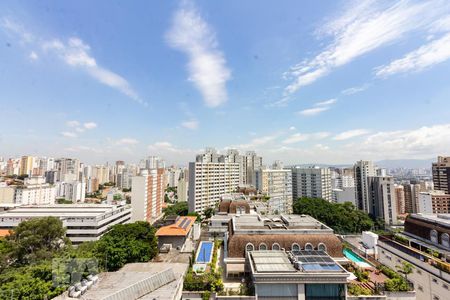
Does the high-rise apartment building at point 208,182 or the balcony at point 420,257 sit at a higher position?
the high-rise apartment building at point 208,182

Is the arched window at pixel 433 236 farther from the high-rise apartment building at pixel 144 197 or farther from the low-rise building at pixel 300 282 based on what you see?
the high-rise apartment building at pixel 144 197

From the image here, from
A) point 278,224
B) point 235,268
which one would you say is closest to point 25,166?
point 235,268

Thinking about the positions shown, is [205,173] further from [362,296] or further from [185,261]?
[362,296]

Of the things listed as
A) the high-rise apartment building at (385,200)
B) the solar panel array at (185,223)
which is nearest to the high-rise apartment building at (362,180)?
the high-rise apartment building at (385,200)

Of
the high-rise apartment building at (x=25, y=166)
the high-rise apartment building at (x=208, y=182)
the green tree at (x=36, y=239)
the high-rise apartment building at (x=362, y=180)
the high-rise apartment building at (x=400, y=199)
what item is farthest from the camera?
the high-rise apartment building at (x=25, y=166)

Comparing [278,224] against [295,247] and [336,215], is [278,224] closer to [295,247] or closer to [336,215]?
[295,247]

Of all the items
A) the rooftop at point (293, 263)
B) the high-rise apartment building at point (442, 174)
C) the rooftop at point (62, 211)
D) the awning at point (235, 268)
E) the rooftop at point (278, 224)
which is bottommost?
the awning at point (235, 268)

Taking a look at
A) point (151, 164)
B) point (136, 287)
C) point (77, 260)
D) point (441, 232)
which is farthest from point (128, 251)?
point (151, 164)
